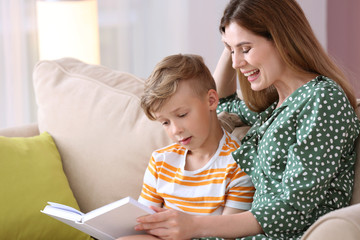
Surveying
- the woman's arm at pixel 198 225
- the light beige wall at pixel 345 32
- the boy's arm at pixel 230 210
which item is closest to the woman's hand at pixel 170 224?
the woman's arm at pixel 198 225

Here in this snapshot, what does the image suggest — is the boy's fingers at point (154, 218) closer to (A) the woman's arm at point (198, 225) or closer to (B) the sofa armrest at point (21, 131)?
(A) the woman's arm at point (198, 225)

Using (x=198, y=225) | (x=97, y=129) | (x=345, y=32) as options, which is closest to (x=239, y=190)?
(x=198, y=225)

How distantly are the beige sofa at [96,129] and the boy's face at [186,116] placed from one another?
21 centimetres

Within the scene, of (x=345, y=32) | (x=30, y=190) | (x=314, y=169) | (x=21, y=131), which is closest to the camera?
(x=314, y=169)

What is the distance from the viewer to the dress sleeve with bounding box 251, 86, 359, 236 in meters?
1.40

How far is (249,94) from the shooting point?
5.76 feet

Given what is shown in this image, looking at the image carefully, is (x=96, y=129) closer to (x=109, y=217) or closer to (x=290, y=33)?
(x=109, y=217)

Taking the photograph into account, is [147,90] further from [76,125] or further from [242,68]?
[76,125]

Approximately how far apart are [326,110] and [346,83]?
6.9 inches

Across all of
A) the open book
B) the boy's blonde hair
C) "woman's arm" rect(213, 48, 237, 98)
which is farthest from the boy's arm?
"woman's arm" rect(213, 48, 237, 98)

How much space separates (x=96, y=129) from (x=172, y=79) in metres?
0.47

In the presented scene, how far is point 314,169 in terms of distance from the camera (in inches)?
55.0

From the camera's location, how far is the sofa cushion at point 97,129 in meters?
1.91

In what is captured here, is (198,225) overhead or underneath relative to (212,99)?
underneath
